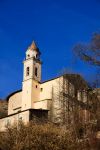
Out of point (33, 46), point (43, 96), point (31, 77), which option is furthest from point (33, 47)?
point (43, 96)

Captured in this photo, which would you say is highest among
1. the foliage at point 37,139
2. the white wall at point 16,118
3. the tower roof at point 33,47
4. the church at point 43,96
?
the tower roof at point 33,47

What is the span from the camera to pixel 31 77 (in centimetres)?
6350

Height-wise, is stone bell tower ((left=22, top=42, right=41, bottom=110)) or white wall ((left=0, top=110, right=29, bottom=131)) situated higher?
stone bell tower ((left=22, top=42, right=41, bottom=110))

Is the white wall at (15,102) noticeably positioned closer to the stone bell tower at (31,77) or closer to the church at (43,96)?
the church at (43,96)

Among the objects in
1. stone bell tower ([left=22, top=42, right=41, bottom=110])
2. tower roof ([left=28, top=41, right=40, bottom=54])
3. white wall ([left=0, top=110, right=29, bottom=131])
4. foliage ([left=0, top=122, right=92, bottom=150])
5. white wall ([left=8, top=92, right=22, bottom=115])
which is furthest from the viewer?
tower roof ([left=28, top=41, right=40, bottom=54])

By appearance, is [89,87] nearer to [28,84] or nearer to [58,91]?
[58,91]

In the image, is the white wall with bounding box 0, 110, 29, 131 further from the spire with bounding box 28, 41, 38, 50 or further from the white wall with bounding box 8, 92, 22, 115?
the spire with bounding box 28, 41, 38, 50

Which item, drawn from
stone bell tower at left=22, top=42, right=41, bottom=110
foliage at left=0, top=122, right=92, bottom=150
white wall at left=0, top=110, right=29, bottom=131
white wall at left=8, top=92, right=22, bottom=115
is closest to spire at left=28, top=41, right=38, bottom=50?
stone bell tower at left=22, top=42, right=41, bottom=110

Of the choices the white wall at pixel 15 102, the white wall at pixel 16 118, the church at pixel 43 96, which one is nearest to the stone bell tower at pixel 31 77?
the church at pixel 43 96

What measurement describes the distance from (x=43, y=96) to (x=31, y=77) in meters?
4.47

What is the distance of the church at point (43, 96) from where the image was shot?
47406 mm

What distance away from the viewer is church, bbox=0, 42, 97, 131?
156 feet

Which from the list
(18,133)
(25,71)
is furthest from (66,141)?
(25,71)

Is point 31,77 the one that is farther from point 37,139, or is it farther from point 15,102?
point 37,139
